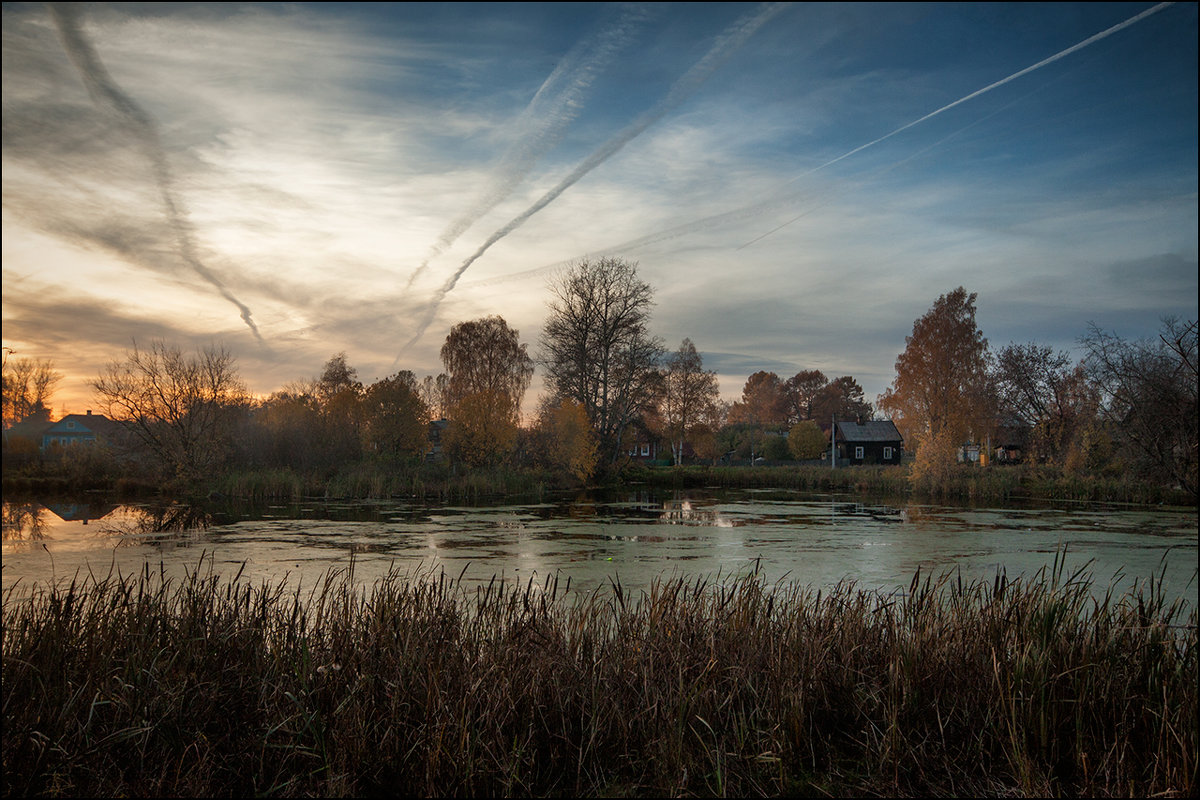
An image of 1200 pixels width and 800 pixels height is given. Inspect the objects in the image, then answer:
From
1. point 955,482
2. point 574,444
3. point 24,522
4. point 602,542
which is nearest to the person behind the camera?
point 602,542

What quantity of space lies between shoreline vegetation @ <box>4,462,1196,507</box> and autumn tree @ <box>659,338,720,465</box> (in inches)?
440

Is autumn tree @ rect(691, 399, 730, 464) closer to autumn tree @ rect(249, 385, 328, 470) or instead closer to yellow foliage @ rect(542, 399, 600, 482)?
yellow foliage @ rect(542, 399, 600, 482)

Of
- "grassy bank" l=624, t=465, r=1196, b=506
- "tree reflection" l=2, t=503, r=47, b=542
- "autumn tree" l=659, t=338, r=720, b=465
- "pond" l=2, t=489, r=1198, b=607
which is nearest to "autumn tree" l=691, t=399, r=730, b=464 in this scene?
"autumn tree" l=659, t=338, r=720, b=465

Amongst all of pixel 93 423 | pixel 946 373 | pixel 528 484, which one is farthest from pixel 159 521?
pixel 946 373

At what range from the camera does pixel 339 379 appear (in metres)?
47.3

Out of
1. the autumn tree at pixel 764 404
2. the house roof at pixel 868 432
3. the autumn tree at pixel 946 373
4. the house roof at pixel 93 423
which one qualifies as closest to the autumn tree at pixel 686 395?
the house roof at pixel 868 432

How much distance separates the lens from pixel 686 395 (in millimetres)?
46250

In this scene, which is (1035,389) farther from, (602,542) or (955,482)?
(602,542)

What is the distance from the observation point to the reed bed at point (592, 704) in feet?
11.0

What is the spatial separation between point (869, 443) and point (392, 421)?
32.3 m

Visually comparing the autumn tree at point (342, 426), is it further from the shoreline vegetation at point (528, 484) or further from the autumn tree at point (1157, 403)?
the autumn tree at point (1157, 403)

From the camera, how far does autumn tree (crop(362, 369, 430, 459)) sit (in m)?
29.6

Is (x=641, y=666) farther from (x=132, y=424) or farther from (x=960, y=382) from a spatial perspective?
(x=960, y=382)

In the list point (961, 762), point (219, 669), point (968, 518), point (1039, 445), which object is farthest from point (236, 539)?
point (1039, 445)
